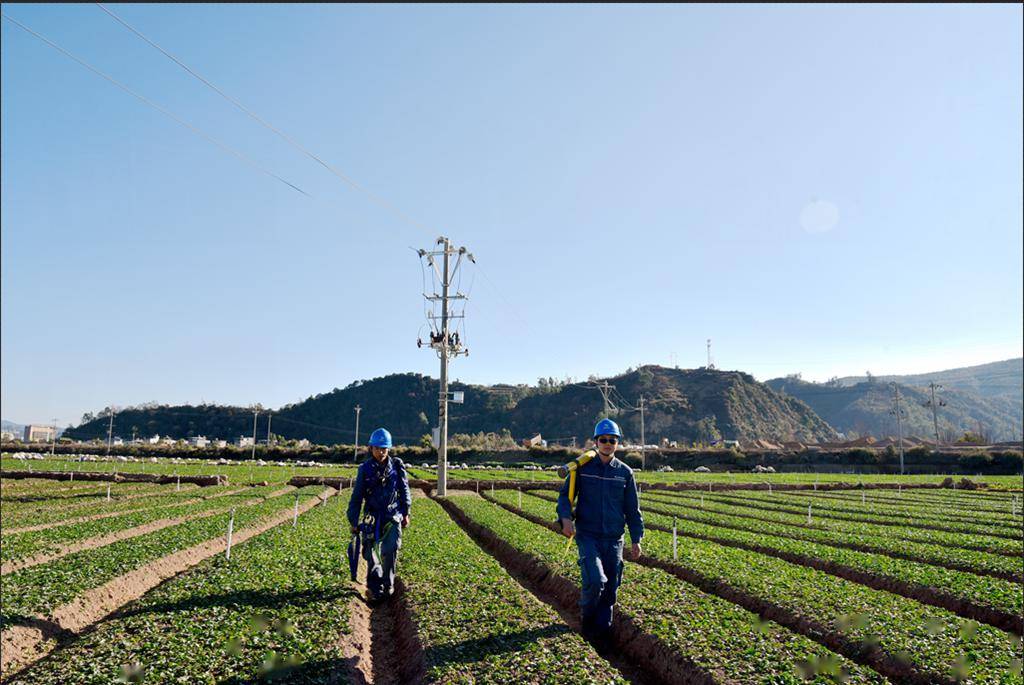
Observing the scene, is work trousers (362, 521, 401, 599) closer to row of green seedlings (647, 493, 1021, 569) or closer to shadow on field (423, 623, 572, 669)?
shadow on field (423, 623, 572, 669)

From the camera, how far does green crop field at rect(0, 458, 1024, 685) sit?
8.24 metres

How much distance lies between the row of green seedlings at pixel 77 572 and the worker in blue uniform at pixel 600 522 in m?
Answer: 9.36

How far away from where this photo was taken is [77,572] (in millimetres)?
14062

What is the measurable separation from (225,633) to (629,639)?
6.30 m

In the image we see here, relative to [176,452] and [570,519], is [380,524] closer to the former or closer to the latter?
[570,519]

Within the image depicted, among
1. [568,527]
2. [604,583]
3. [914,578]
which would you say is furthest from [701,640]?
[914,578]

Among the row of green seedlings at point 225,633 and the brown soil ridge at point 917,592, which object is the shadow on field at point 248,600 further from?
the brown soil ridge at point 917,592

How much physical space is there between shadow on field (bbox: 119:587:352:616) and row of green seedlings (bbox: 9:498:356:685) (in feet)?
0.06

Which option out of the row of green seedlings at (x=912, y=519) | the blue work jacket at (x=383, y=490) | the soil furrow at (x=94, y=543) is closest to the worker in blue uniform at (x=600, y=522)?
the blue work jacket at (x=383, y=490)

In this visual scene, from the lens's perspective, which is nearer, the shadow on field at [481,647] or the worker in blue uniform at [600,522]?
the shadow on field at [481,647]

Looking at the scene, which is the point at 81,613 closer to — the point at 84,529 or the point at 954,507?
the point at 84,529

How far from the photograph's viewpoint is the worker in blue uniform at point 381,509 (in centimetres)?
1228

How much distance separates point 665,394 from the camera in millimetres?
195000

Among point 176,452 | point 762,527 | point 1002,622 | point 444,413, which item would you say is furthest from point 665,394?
point 1002,622
